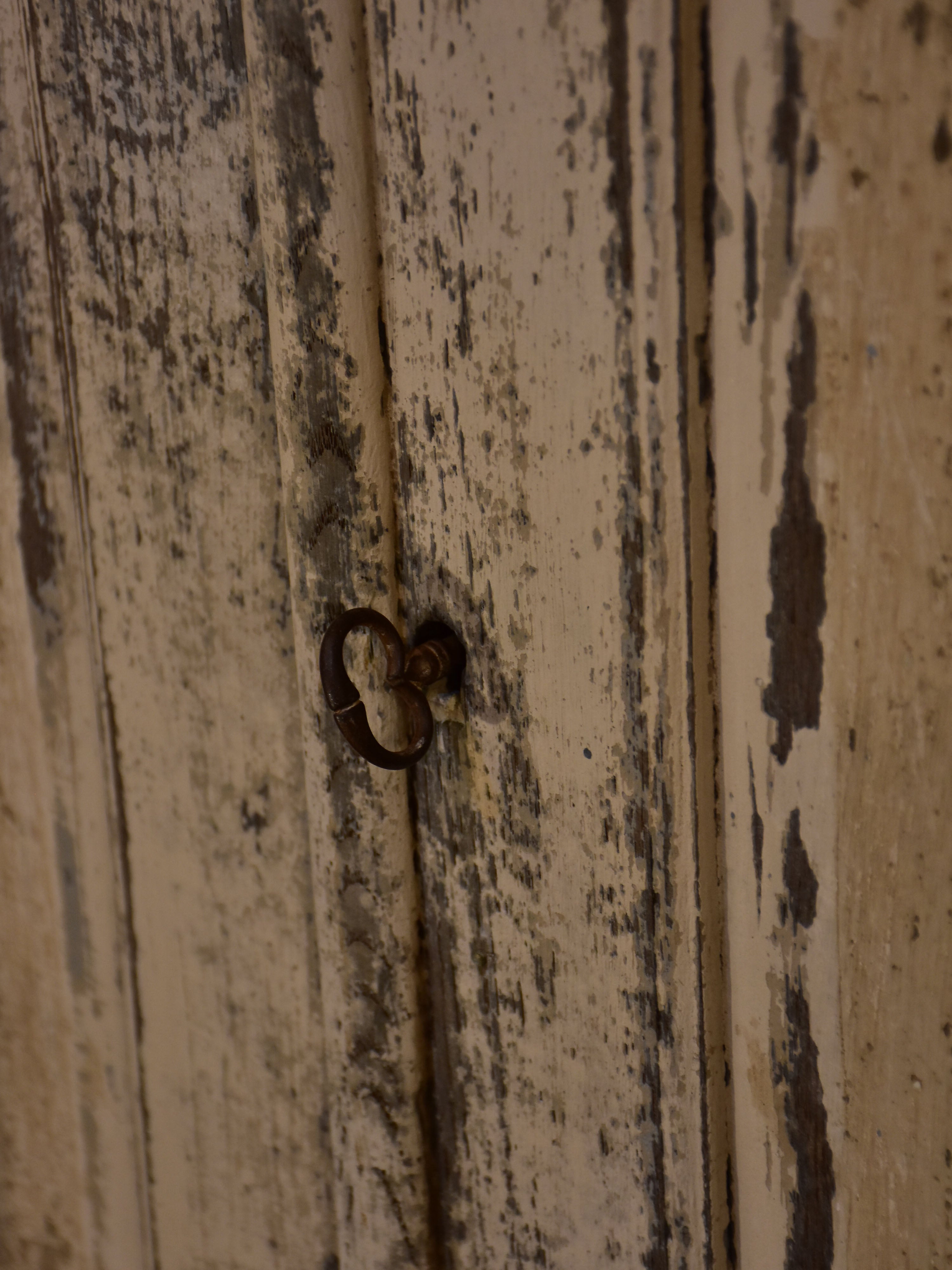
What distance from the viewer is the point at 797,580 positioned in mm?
344

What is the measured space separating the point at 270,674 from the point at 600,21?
1.06ft

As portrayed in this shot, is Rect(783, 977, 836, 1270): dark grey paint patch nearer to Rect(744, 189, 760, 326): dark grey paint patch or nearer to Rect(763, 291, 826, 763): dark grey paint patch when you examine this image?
Rect(763, 291, 826, 763): dark grey paint patch

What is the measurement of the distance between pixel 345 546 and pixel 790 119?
0.81 ft

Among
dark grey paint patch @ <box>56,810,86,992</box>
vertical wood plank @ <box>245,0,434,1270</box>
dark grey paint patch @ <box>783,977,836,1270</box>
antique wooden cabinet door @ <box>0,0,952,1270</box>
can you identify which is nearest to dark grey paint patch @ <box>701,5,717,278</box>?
antique wooden cabinet door @ <box>0,0,952,1270</box>

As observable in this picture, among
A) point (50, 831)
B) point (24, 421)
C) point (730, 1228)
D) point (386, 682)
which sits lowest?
point (730, 1228)

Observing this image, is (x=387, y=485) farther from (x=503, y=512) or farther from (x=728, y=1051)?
(x=728, y=1051)

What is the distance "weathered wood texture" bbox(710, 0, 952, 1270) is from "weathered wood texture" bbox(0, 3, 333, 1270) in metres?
0.23

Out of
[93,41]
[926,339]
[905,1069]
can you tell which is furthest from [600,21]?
[905,1069]

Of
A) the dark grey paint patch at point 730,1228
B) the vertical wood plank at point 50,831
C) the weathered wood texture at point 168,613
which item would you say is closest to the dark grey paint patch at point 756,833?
the dark grey paint patch at point 730,1228

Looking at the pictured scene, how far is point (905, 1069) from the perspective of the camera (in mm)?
354

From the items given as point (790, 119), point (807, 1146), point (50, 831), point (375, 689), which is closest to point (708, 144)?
point (790, 119)

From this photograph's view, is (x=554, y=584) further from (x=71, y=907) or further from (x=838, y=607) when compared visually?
(x=71, y=907)

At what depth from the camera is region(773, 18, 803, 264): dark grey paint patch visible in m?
0.31

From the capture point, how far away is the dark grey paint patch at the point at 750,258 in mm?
326
